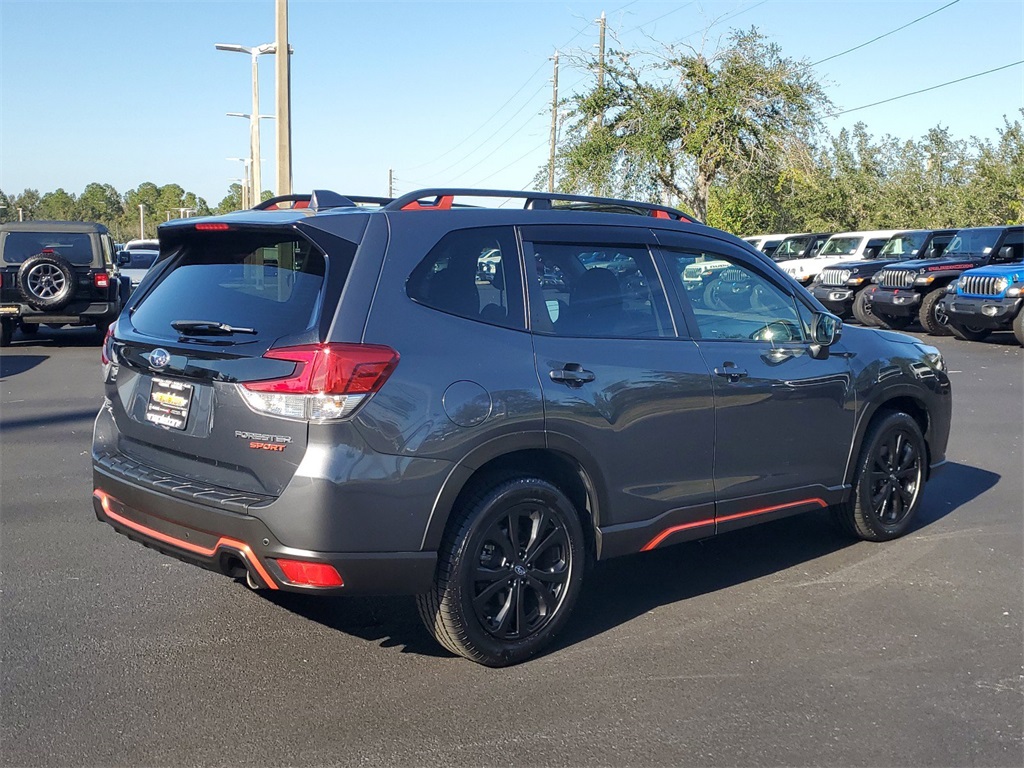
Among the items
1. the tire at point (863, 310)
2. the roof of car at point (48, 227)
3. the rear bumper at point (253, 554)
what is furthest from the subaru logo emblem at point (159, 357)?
the tire at point (863, 310)

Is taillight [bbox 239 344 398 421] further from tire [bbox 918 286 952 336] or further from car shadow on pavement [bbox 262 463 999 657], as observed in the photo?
tire [bbox 918 286 952 336]

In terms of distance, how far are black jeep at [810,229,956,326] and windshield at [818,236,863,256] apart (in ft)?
6.15

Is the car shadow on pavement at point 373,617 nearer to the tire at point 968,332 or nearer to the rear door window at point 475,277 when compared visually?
the rear door window at point 475,277

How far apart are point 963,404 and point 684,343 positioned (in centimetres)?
770

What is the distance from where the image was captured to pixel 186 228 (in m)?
4.57

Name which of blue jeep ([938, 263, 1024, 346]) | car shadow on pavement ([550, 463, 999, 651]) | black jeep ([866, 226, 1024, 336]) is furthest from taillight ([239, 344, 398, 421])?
black jeep ([866, 226, 1024, 336])

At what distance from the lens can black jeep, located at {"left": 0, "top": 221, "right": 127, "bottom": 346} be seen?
53.4 ft

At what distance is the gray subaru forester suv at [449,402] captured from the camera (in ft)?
12.6

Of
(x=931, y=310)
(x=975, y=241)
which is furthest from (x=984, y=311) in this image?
(x=975, y=241)

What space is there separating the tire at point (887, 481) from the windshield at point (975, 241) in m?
15.7

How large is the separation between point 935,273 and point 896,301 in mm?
851

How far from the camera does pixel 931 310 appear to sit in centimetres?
1995

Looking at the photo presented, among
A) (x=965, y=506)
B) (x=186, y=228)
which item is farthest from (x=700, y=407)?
(x=965, y=506)

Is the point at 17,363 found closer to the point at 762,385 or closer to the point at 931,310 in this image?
the point at 762,385
